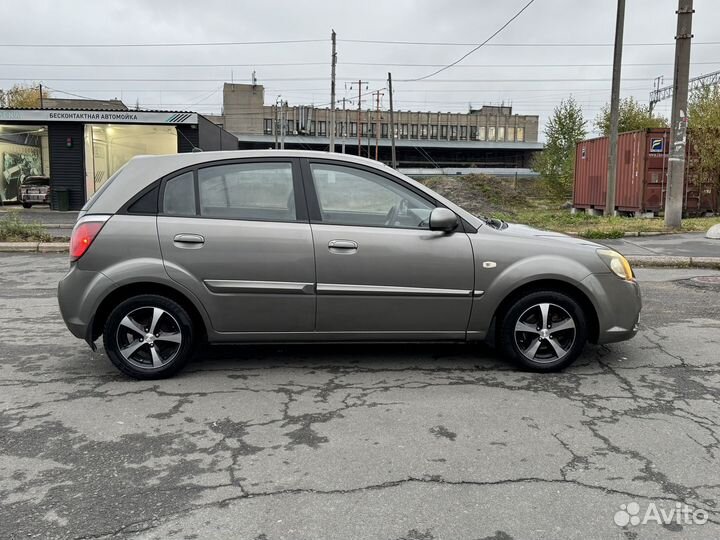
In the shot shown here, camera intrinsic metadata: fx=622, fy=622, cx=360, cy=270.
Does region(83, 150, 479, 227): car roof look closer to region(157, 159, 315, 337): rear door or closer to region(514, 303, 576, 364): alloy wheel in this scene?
region(157, 159, 315, 337): rear door

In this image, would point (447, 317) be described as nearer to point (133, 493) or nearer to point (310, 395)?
point (310, 395)

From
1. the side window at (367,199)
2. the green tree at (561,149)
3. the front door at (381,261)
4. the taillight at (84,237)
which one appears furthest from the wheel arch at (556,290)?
the green tree at (561,149)

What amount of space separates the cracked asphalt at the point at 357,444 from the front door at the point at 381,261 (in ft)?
1.40

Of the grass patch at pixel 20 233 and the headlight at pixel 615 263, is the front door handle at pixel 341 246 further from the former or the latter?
the grass patch at pixel 20 233

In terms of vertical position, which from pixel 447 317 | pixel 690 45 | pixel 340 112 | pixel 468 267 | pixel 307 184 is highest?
pixel 340 112

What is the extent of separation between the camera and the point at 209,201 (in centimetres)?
466

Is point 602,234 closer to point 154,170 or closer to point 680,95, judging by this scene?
point 680,95

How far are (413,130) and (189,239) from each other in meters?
99.4

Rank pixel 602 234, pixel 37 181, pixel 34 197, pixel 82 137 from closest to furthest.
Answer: pixel 602 234, pixel 82 137, pixel 34 197, pixel 37 181

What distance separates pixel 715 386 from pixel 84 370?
477 centimetres

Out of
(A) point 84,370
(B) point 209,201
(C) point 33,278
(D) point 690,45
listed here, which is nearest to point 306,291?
(B) point 209,201

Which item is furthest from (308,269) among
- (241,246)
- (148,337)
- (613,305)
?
(613,305)

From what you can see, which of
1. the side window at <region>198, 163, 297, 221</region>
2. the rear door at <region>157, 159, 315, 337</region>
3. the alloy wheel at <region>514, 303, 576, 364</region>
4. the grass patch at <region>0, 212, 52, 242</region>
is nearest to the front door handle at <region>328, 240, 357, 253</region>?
the rear door at <region>157, 159, 315, 337</region>

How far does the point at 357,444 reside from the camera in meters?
3.51
